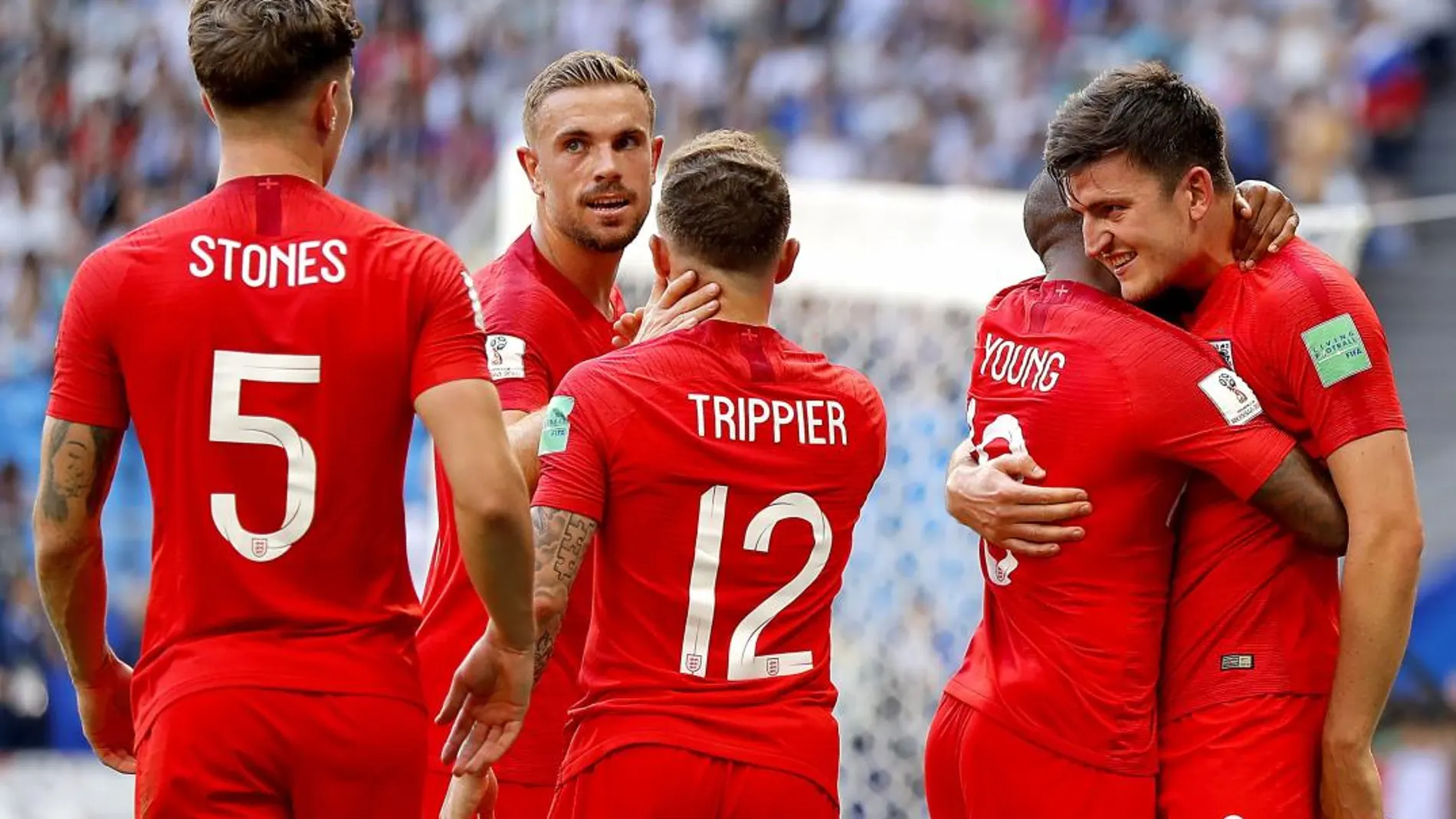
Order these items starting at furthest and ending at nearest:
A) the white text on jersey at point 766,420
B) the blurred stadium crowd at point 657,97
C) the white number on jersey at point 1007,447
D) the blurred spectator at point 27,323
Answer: the blurred spectator at point 27,323
the blurred stadium crowd at point 657,97
the white number on jersey at point 1007,447
the white text on jersey at point 766,420

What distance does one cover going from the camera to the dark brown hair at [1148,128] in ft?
14.2

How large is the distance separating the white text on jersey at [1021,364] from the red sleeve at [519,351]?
116 centimetres

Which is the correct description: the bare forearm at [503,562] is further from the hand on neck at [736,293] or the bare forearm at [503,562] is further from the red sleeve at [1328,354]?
the red sleeve at [1328,354]

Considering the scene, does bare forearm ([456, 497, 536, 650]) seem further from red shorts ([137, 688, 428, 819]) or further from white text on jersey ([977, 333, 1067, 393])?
white text on jersey ([977, 333, 1067, 393])

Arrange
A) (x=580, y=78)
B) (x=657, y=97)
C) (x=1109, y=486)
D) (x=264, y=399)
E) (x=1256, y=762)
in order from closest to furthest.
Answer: (x=264, y=399) → (x=1256, y=762) → (x=1109, y=486) → (x=580, y=78) → (x=657, y=97)

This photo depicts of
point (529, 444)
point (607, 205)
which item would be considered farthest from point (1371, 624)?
point (607, 205)

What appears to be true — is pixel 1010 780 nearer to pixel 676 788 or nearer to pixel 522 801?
pixel 676 788

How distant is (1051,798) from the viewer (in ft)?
14.3

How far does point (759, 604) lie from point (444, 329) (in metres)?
0.88

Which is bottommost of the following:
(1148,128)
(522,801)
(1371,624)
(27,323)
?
(522,801)

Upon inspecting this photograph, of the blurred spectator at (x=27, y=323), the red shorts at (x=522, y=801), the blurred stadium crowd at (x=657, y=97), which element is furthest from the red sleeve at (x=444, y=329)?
the blurred spectator at (x=27, y=323)

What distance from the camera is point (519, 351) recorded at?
16.9 ft

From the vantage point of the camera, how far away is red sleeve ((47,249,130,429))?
12.9ft

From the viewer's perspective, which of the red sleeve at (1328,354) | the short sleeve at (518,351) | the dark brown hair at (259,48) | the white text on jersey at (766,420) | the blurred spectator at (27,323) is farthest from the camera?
the blurred spectator at (27,323)
